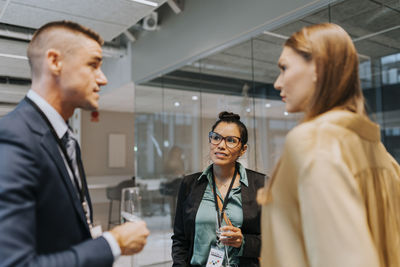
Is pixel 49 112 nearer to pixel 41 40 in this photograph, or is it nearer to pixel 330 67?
pixel 41 40

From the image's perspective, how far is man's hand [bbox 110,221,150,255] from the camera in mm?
1011

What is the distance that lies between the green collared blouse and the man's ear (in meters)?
1.17

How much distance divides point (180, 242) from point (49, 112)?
1255 millimetres

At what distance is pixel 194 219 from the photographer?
197 centimetres

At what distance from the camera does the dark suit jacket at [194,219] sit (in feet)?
6.12

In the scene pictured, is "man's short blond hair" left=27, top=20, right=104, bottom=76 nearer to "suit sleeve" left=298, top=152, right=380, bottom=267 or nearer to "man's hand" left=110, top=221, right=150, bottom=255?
"man's hand" left=110, top=221, right=150, bottom=255

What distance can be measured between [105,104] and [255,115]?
6.49m

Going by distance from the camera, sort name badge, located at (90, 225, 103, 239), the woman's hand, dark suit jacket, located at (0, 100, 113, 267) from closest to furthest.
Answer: dark suit jacket, located at (0, 100, 113, 267) → name badge, located at (90, 225, 103, 239) → the woman's hand

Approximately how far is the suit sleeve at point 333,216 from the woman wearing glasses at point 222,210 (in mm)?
955

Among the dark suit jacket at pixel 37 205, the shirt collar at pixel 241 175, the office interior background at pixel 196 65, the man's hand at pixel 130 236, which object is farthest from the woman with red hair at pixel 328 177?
the office interior background at pixel 196 65

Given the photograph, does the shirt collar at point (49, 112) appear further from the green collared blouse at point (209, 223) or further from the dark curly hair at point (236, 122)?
the dark curly hair at point (236, 122)

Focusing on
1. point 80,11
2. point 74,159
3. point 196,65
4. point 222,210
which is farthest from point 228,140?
point 80,11

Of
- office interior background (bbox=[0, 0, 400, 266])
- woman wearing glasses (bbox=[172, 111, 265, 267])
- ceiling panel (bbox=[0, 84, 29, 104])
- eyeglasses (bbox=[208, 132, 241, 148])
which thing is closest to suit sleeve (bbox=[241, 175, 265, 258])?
woman wearing glasses (bbox=[172, 111, 265, 267])

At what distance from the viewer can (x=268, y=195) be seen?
0.89 metres
